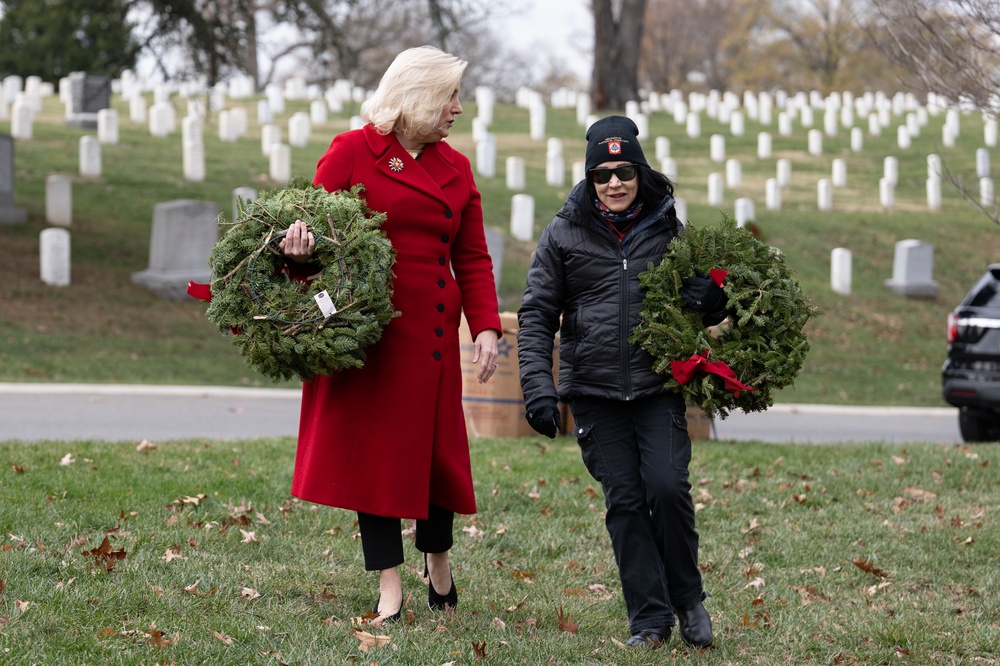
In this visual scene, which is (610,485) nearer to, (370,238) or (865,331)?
(370,238)

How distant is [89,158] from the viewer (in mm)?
21625

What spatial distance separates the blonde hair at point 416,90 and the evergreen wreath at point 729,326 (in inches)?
40.0

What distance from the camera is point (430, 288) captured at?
180 inches

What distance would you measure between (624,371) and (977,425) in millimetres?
7936

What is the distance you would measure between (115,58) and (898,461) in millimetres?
12662

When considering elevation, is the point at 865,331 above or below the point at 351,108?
below

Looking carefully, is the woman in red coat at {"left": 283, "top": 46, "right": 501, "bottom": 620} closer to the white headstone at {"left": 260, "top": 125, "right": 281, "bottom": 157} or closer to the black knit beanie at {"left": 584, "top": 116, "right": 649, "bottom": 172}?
the black knit beanie at {"left": 584, "top": 116, "right": 649, "bottom": 172}

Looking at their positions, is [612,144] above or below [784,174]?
below

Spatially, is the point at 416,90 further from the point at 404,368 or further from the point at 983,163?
the point at 983,163

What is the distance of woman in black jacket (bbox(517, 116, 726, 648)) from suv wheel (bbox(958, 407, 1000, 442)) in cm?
764

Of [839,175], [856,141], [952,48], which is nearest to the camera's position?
[952,48]

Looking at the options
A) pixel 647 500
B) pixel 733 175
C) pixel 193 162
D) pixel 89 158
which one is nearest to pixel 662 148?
pixel 733 175

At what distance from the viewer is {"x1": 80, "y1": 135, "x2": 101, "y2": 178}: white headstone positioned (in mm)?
21562

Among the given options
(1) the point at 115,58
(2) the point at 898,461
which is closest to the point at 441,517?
(2) the point at 898,461
